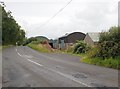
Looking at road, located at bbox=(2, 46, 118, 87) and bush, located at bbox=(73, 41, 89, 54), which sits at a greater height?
bush, located at bbox=(73, 41, 89, 54)

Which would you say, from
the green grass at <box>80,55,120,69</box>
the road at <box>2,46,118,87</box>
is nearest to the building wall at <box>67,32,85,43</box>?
the green grass at <box>80,55,120,69</box>

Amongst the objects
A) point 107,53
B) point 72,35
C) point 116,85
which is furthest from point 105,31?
point 72,35

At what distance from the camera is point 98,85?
11.5 m

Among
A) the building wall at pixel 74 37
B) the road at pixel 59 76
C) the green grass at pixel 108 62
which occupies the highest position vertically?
the building wall at pixel 74 37

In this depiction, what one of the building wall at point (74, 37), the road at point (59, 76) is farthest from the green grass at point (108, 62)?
the building wall at point (74, 37)

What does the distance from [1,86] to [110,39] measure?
1414cm

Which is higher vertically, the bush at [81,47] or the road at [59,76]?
the bush at [81,47]

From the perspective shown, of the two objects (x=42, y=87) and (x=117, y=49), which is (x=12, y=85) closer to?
(x=42, y=87)

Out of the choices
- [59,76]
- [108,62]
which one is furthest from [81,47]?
[59,76]

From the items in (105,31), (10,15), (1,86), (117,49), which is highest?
(10,15)

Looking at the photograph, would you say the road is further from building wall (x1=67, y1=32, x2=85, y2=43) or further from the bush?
building wall (x1=67, y1=32, x2=85, y2=43)

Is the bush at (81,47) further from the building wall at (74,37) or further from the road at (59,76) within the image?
the building wall at (74,37)

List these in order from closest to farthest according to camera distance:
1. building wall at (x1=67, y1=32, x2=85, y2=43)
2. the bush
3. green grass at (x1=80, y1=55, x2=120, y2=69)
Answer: green grass at (x1=80, y1=55, x2=120, y2=69) → the bush → building wall at (x1=67, y1=32, x2=85, y2=43)

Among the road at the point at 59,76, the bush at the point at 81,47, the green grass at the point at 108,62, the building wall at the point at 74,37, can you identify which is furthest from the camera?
the building wall at the point at 74,37
